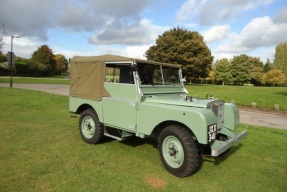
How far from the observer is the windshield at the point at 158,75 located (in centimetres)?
590

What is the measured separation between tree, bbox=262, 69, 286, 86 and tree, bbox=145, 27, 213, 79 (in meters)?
29.1

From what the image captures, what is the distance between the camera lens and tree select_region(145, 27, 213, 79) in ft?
124

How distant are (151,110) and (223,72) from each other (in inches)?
2502

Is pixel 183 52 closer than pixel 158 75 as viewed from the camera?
No

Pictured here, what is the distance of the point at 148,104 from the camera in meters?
5.29

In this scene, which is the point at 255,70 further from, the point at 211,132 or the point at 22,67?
the point at 211,132

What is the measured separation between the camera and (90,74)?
21.7 ft

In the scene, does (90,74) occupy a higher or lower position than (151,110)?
higher

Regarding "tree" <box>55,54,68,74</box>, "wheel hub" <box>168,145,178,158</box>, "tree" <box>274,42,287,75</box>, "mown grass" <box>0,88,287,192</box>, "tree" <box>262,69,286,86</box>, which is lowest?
"mown grass" <box>0,88,287,192</box>

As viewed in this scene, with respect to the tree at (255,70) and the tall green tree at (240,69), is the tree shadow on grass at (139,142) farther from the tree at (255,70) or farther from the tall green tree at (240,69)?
the tree at (255,70)

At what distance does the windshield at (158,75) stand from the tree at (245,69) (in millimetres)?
60268

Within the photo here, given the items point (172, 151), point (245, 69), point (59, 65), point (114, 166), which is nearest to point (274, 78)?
point (245, 69)

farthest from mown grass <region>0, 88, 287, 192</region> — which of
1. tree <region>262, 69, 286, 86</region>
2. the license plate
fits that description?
tree <region>262, 69, 286, 86</region>

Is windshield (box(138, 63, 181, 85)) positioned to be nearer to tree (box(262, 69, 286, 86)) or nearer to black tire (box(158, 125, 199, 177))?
black tire (box(158, 125, 199, 177))
